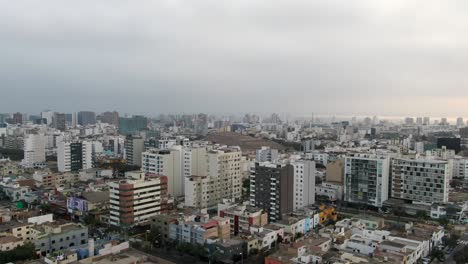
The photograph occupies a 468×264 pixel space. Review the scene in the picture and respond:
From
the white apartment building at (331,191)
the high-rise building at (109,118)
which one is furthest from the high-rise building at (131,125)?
the white apartment building at (331,191)

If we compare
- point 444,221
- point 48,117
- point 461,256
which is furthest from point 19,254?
point 48,117

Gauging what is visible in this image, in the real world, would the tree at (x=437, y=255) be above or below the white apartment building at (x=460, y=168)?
below

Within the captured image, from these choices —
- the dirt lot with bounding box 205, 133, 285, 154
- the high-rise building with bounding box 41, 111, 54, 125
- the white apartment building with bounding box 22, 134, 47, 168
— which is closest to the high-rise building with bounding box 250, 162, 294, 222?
the white apartment building with bounding box 22, 134, 47, 168

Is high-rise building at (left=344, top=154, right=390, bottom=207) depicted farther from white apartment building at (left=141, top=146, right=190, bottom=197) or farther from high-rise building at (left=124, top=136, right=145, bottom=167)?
high-rise building at (left=124, top=136, right=145, bottom=167)

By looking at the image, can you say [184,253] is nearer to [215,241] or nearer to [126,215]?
[215,241]

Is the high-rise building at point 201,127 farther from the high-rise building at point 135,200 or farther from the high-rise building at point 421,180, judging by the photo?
the high-rise building at point 135,200

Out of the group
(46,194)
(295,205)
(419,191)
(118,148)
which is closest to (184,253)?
(295,205)
